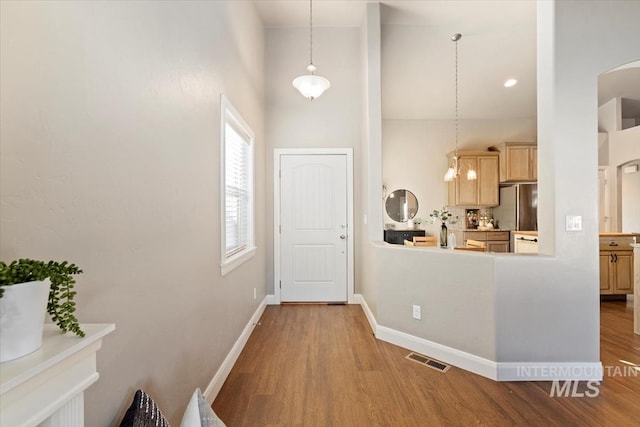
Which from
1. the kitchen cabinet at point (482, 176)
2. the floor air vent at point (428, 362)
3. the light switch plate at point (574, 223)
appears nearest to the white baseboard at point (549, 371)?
the floor air vent at point (428, 362)

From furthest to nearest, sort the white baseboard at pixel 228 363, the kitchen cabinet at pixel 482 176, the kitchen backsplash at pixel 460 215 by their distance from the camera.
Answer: the kitchen backsplash at pixel 460 215 → the kitchen cabinet at pixel 482 176 → the white baseboard at pixel 228 363

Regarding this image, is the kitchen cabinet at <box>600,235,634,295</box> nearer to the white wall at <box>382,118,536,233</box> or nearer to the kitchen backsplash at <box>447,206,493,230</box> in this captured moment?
the kitchen backsplash at <box>447,206,493,230</box>

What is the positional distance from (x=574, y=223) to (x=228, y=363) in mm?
2805

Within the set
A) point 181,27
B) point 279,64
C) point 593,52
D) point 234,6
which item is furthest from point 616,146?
point 181,27

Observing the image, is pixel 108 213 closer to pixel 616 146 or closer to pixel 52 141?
pixel 52 141

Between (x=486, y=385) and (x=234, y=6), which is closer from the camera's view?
(x=486, y=385)

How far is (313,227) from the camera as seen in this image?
399 centimetres

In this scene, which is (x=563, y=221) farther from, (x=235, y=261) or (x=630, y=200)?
(x=630, y=200)

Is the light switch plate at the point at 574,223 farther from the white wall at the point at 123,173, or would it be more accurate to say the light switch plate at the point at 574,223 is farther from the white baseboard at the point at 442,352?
the white wall at the point at 123,173

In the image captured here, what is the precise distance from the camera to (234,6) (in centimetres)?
255

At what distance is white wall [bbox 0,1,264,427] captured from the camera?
0.73 meters

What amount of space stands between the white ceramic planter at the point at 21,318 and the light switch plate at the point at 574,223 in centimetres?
283

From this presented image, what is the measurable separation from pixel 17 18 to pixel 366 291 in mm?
3428

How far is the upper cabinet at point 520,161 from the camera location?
5262 millimetres
